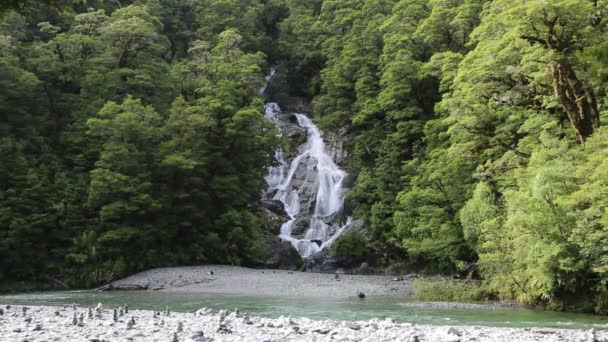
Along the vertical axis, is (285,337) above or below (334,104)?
below

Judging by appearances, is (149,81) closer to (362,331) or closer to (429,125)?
(429,125)

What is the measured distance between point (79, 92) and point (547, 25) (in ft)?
91.8

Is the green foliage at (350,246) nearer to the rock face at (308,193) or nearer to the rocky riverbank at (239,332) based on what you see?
the rock face at (308,193)

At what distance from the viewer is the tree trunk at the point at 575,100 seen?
19.0 meters

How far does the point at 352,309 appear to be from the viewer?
16234 mm

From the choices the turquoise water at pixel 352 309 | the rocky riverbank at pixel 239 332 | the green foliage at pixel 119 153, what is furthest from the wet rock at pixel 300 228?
the rocky riverbank at pixel 239 332

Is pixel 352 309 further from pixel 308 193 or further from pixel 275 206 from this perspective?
pixel 308 193

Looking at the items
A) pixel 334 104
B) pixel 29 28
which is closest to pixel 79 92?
pixel 29 28

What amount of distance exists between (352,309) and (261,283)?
9097 mm

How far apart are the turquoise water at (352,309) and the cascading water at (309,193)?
39.7 ft

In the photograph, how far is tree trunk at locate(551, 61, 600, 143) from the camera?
19.0 metres

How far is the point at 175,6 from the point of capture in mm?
51000

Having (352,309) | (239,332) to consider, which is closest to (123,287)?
(352,309)

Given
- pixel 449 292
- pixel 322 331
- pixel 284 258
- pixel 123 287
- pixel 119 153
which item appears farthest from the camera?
pixel 284 258
